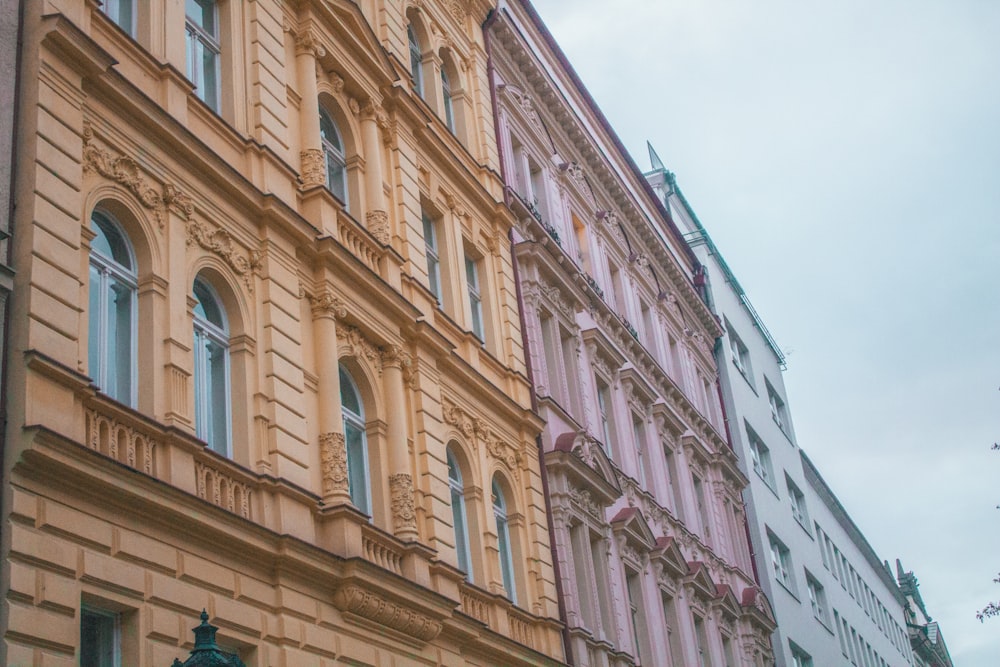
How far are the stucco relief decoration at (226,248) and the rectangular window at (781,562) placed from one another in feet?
95.0

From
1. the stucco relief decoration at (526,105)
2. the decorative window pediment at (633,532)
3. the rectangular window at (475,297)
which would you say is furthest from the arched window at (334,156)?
the decorative window pediment at (633,532)

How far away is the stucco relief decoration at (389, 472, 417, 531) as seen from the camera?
58.6ft

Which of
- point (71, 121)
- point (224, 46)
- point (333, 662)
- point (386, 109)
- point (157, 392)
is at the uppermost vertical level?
point (386, 109)

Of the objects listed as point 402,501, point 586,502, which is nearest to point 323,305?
point 402,501

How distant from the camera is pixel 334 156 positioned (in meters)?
20.1

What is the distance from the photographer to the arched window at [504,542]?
70.8 feet

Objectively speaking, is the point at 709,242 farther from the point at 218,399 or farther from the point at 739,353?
the point at 218,399

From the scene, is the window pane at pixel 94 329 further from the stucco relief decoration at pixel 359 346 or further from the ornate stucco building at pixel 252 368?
the stucco relief decoration at pixel 359 346

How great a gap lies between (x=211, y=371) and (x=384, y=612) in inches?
141

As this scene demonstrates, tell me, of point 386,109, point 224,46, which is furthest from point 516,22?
point 224,46

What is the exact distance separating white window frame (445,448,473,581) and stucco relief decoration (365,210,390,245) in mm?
3349

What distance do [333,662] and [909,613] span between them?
78.5 meters

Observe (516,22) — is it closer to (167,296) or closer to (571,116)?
(571,116)

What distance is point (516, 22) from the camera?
99.9 feet
